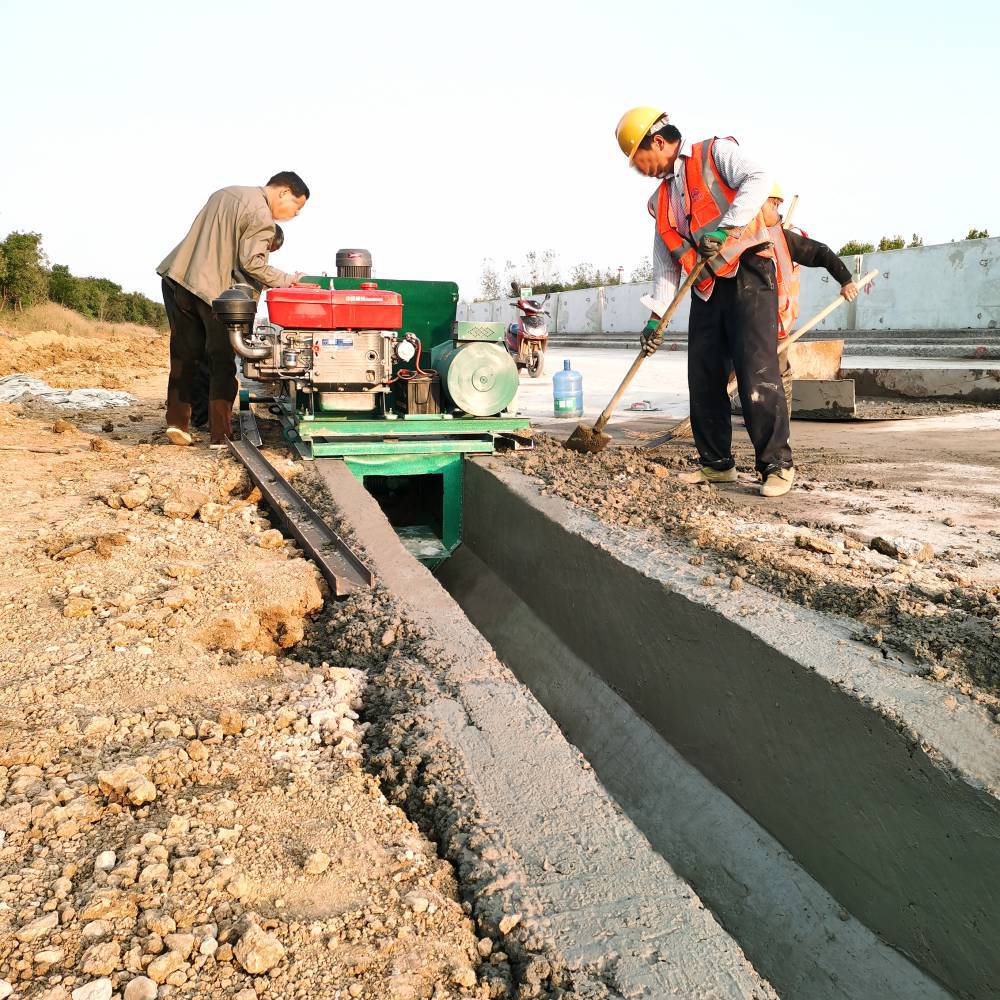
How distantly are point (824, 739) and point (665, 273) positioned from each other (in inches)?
132

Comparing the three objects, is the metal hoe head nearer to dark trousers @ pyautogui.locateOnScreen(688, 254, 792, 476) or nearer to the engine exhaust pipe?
dark trousers @ pyautogui.locateOnScreen(688, 254, 792, 476)

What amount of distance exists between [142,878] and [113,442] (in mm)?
5542

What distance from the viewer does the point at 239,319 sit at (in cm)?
506

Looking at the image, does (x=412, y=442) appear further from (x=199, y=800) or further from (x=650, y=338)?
(x=199, y=800)

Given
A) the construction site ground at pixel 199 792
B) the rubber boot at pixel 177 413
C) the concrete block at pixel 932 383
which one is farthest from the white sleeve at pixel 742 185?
the concrete block at pixel 932 383

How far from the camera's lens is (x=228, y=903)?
1.60 m

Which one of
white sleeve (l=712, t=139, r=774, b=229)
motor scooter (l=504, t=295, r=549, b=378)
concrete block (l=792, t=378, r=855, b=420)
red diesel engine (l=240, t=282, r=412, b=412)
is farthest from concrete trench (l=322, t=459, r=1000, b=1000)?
motor scooter (l=504, t=295, r=549, b=378)

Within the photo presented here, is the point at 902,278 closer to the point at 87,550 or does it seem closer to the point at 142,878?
the point at 87,550

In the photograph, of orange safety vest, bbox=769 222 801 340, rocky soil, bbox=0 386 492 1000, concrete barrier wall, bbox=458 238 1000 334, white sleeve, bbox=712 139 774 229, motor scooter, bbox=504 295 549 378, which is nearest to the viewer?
→ rocky soil, bbox=0 386 492 1000

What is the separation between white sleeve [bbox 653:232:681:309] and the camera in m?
5.01

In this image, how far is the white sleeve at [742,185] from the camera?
4.23 meters

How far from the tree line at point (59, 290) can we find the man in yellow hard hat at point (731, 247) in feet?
76.2

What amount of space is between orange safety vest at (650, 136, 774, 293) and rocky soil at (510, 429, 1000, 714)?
1217 millimetres

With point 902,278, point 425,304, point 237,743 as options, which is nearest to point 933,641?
point 237,743
